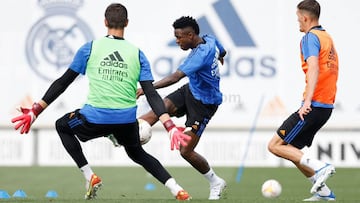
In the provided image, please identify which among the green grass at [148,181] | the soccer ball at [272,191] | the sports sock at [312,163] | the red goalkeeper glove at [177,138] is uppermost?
the red goalkeeper glove at [177,138]

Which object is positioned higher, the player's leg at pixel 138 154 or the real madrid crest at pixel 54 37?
the real madrid crest at pixel 54 37

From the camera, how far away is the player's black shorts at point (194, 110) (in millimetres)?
13289

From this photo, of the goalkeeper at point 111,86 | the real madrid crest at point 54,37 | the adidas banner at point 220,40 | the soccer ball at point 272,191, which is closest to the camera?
the goalkeeper at point 111,86

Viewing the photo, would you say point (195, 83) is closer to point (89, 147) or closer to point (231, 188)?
point (231, 188)

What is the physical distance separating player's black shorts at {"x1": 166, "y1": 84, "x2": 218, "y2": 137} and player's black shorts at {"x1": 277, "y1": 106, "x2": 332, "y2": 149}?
6.10 feet

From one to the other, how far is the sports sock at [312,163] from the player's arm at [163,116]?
166 cm

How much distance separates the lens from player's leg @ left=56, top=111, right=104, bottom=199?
11.1 meters

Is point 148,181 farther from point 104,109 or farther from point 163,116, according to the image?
point 163,116

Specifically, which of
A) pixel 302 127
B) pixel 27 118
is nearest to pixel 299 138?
pixel 302 127

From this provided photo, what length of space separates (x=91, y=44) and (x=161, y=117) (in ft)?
3.52

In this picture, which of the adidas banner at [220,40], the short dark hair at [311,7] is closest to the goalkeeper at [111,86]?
the short dark hair at [311,7]

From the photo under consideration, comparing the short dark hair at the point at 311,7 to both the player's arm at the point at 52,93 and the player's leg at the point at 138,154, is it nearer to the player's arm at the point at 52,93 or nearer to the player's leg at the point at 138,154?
the player's leg at the point at 138,154

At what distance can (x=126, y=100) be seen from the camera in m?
10.9

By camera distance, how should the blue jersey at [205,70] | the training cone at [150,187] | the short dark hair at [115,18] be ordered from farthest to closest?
the training cone at [150,187] → the blue jersey at [205,70] → the short dark hair at [115,18]
